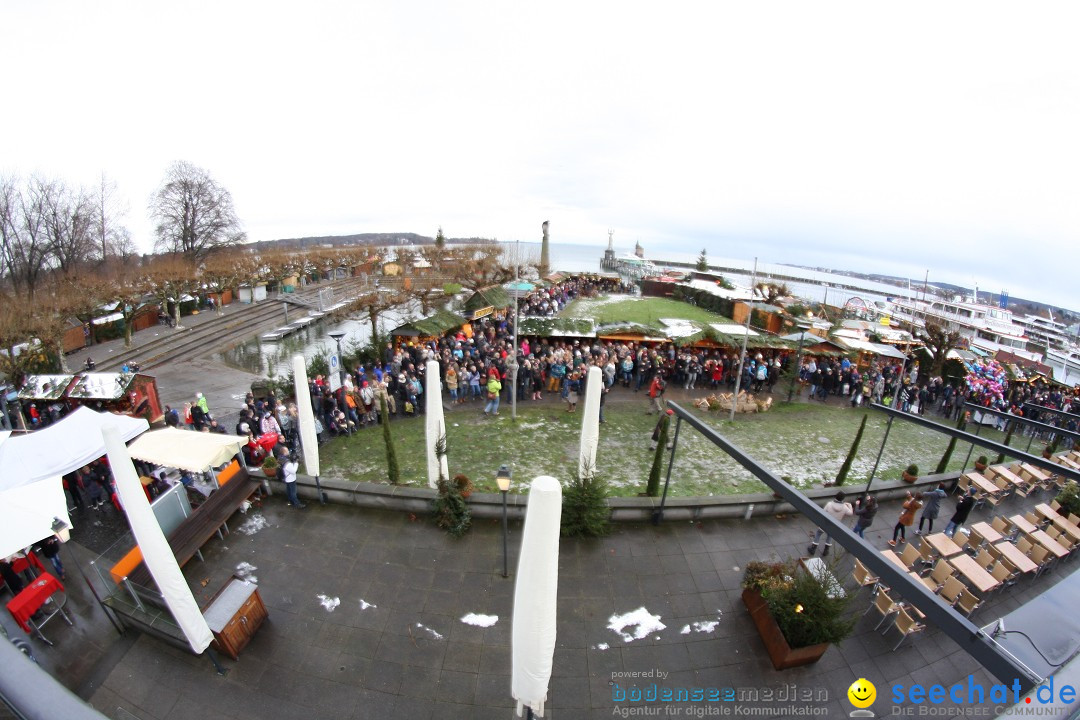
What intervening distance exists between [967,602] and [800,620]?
3.95 metres

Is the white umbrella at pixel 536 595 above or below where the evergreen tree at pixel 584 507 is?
above

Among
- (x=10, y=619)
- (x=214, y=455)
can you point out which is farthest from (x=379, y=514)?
(x=10, y=619)

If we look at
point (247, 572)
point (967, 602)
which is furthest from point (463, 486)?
point (967, 602)

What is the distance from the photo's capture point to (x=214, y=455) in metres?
8.91

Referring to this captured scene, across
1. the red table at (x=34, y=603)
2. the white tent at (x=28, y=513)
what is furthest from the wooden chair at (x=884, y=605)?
the red table at (x=34, y=603)

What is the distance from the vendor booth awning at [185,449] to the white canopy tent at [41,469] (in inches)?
22.1

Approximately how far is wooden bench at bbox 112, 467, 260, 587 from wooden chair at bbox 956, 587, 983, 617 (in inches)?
537

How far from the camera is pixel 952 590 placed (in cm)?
733

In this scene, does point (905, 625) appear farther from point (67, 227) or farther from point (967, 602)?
point (67, 227)

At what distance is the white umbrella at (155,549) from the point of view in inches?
206

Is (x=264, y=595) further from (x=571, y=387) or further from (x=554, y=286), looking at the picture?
(x=554, y=286)

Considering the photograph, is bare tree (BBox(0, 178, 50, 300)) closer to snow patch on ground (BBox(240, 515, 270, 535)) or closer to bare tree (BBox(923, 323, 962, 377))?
snow patch on ground (BBox(240, 515, 270, 535))

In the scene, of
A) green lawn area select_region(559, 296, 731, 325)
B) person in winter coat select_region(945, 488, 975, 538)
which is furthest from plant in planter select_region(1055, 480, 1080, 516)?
green lawn area select_region(559, 296, 731, 325)
